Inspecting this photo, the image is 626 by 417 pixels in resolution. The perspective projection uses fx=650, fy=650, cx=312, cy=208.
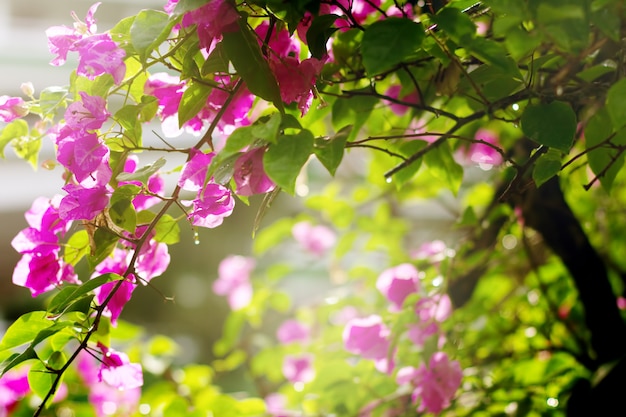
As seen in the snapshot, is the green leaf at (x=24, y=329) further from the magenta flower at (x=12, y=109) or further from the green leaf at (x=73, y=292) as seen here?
the magenta flower at (x=12, y=109)

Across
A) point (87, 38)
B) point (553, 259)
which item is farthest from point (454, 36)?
point (553, 259)

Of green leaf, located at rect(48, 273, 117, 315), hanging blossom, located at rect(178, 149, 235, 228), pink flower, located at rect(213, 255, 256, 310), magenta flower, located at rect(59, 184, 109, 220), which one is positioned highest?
pink flower, located at rect(213, 255, 256, 310)

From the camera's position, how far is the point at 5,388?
96 centimetres

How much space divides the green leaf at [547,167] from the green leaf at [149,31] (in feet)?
0.78

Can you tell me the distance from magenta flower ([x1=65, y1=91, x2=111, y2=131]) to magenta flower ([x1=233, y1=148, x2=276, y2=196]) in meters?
0.09

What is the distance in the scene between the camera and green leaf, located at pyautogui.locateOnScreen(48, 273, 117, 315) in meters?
0.40

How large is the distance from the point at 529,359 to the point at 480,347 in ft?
0.38

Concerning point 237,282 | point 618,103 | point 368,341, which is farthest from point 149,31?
point 237,282

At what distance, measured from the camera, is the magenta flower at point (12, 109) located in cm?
46

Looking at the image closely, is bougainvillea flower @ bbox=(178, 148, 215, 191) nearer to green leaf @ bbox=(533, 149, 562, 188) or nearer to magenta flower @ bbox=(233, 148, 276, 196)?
magenta flower @ bbox=(233, 148, 276, 196)

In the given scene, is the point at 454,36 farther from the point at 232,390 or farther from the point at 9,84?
the point at 9,84

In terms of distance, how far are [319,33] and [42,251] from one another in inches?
10.0

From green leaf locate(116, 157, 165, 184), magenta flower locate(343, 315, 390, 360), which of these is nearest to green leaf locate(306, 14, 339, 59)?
green leaf locate(116, 157, 165, 184)

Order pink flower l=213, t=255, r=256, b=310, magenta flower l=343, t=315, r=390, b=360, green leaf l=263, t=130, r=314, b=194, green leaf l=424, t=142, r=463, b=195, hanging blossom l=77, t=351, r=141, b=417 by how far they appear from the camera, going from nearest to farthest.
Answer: green leaf l=263, t=130, r=314, b=194, green leaf l=424, t=142, r=463, b=195, magenta flower l=343, t=315, r=390, b=360, hanging blossom l=77, t=351, r=141, b=417, pink flower l=213, t=255, r=256, b=310
